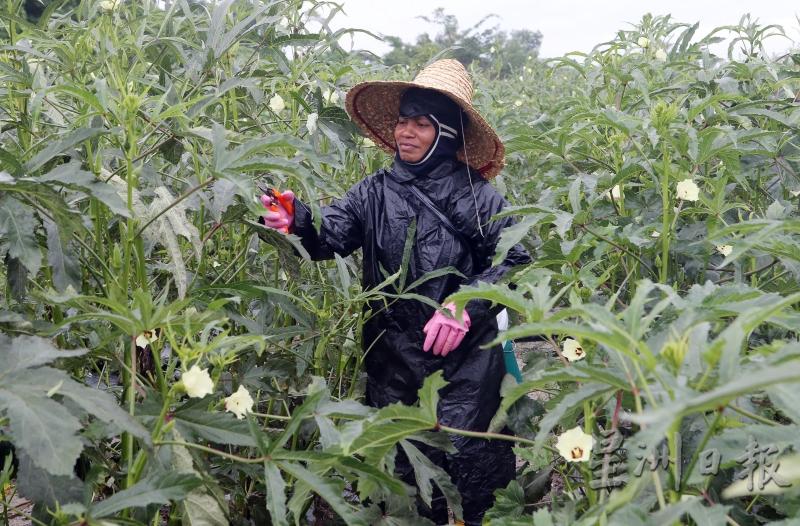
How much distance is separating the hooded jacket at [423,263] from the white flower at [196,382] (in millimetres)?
1038

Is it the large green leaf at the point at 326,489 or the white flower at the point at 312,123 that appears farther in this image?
the white flower at the point at 312,123

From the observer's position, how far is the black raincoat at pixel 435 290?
7.31 ft

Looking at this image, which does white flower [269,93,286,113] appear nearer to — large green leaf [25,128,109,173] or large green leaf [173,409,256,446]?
large green leaf [25,128,109,173]

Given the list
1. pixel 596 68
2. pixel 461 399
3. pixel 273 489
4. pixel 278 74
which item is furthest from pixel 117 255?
pixel 596 68

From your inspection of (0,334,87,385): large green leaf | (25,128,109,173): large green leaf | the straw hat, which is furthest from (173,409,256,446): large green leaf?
the straw hat

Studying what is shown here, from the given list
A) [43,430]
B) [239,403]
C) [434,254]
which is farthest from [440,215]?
[43,430]

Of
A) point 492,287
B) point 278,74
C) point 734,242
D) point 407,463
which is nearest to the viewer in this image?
point 492,287

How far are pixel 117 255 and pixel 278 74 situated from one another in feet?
3.01

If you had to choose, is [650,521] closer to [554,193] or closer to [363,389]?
[554,193]

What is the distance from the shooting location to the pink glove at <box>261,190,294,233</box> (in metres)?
2.01

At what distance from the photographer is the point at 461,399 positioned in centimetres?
223

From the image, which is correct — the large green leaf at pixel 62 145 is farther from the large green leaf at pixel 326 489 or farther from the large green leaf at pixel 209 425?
the large green leaf at pixel 326 489

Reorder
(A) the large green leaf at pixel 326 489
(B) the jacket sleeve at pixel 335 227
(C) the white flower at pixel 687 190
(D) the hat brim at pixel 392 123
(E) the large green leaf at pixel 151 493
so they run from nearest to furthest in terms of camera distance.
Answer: (E) the large green leaf at pixel 151 493, (A) the large green leaf at pixel 326 489, (C) the white flower at pixel 687 190, (B) the jacket sleeve at pixel 335 227, (D) the hat brim at pixel 392 123

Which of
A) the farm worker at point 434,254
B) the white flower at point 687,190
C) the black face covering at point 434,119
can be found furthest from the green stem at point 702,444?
the black face covering at point 434,119
